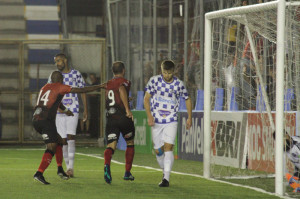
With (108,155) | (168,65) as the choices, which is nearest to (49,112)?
(108,155)

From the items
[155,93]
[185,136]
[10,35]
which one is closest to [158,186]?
[155,93]

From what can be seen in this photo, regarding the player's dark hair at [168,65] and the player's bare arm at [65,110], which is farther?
the player's bare arm at [65,110]

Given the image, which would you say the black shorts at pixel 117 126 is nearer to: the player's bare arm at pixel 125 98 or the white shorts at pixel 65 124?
the player's bare arm at pixel 125 98

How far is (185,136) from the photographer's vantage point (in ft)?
55.6

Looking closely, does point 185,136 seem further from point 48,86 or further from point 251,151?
point 48,86

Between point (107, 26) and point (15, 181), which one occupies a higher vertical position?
point (107, 26)

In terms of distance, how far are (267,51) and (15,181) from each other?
15.5 feet

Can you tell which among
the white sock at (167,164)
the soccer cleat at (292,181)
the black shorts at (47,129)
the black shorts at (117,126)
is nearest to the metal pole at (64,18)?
the black shorts at (117,126)

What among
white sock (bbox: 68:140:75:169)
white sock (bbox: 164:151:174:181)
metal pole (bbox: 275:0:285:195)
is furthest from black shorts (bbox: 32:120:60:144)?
metal pole (bbox: 275:0:285:195)

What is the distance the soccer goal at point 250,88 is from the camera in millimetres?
10773

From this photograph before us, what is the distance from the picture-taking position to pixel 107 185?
426 inches

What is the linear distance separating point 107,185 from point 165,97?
55.0 inches

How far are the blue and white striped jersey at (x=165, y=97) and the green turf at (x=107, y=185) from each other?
0.90 m

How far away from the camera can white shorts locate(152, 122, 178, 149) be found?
36.3 feet
